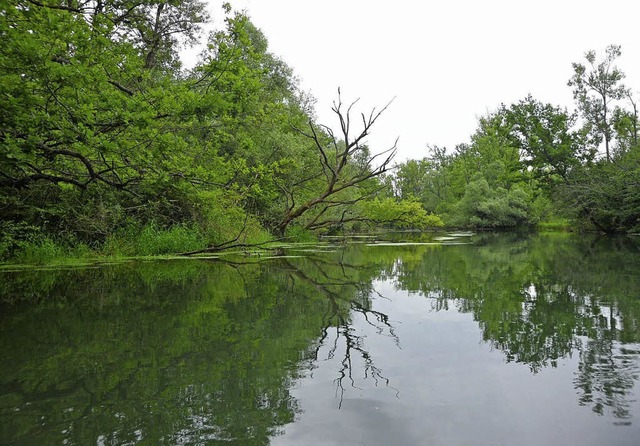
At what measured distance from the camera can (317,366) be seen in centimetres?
329

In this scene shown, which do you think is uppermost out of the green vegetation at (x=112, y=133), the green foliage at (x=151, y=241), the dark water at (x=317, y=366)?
the green vegetation at (x=112, y=133)

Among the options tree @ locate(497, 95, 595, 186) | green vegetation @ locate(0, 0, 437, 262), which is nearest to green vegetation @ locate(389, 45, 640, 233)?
tree @ locate(497, 95, 595, 186)

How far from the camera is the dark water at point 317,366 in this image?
2324 mm

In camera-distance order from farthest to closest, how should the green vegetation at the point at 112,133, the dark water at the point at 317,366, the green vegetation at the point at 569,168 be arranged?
the green vegetation at the point at 569,168 < the green vegetation at the point at 112,133 < the dark water at the point at 317,366

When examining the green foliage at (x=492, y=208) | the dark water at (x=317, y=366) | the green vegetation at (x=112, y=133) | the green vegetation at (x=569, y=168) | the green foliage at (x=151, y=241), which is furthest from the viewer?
the green foliage at (x=492, y=208)

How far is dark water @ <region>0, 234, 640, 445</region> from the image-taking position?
2.32m

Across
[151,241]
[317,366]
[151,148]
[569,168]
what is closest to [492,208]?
[569,168]

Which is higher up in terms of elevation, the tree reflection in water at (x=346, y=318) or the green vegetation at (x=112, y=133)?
the green vegetation at (x=112, y=133)

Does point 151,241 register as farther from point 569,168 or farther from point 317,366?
point 569,168

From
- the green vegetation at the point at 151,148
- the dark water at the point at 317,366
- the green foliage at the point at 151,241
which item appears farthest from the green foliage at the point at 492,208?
the dark water at the point at 317,366

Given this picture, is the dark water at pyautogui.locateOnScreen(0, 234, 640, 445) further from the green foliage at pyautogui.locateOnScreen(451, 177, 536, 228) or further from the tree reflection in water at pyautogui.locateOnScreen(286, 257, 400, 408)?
the green foliage at pyautogui.locateOnScreen(451, 177, 536, 228)

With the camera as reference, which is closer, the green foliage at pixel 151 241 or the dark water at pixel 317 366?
the dark water at pixel 317 366

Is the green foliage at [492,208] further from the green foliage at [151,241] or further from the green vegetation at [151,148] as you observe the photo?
the green foliage at [151,241]

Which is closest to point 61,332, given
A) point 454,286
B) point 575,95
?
point 454,286
